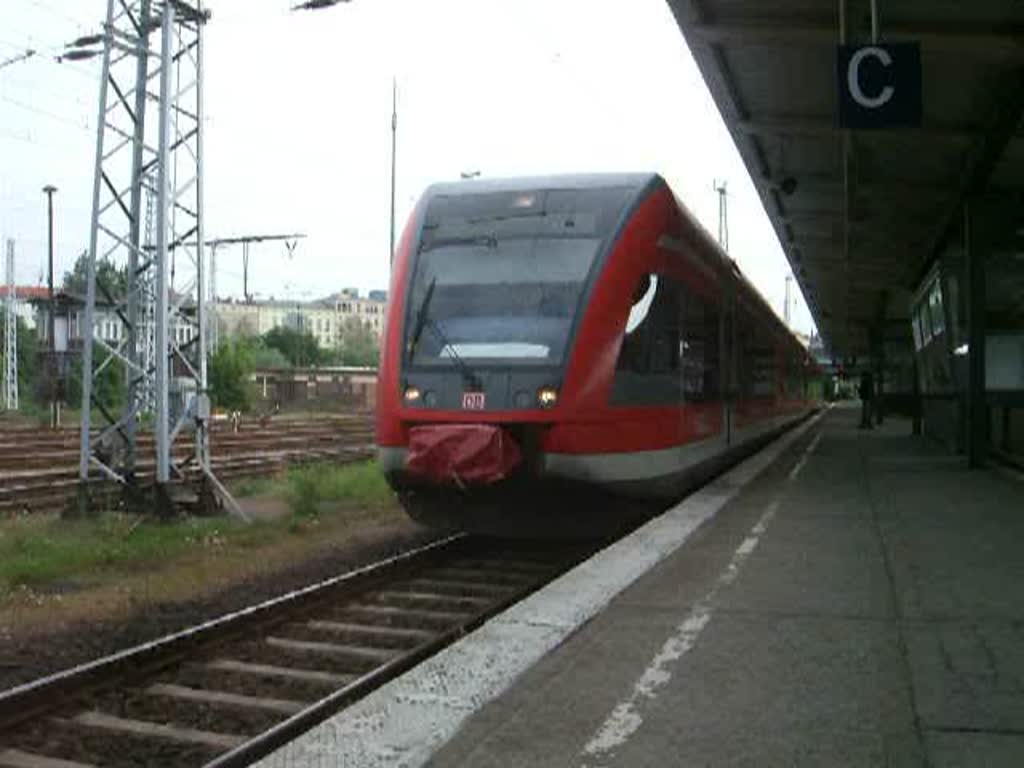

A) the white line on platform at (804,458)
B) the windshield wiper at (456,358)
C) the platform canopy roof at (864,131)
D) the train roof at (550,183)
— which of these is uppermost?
the platform canopy roof at (864,131)

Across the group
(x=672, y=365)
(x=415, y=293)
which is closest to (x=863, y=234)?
(x=672, y=365)

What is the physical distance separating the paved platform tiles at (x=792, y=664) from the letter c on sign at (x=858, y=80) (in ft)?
11.5

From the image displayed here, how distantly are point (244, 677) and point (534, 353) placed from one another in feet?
12.7

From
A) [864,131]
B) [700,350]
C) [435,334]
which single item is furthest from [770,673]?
[864,131]

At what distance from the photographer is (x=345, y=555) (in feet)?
39.6

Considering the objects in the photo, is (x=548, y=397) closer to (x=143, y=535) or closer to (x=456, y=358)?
(x=456, y=358)

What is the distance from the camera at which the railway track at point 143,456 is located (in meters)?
18.0

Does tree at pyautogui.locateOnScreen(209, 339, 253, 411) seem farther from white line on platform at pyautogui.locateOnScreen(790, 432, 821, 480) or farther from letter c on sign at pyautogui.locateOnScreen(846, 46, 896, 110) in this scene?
letter c on sign at pyautogui.locateOnScreen(846, 46, 896, 110)

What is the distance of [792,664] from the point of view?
529cm

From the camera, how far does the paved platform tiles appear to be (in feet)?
13.6

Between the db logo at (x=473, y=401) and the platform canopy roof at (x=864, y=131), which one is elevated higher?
the platform canopy roof at (x=864, y=131)

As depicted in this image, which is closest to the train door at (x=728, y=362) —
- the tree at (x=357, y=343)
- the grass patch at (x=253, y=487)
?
the grass patch at (x=253, y=487)

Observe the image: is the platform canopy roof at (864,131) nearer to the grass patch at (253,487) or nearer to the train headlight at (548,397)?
the train headlight at (548,397)

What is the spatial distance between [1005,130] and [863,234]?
10572mm
